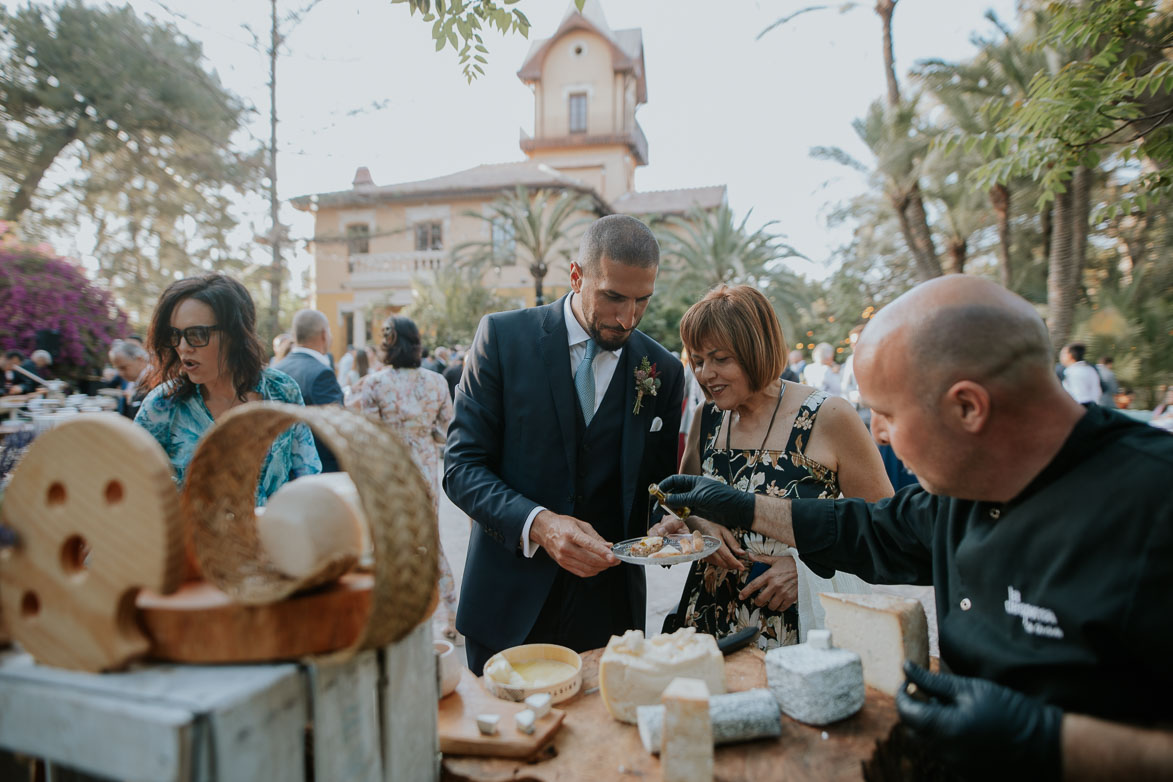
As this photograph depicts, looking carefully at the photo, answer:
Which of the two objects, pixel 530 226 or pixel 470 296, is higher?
pixel 530 226

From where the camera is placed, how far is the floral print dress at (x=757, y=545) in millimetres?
2350

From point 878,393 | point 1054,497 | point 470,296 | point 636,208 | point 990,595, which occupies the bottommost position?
point 990,595

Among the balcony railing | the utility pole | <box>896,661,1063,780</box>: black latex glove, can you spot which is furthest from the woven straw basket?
the balcony railing

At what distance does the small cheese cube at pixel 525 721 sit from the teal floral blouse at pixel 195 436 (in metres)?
1.57

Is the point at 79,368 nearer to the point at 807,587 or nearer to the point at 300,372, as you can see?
the point at 300,372

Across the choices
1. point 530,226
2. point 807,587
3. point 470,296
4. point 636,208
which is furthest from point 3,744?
point 636,208

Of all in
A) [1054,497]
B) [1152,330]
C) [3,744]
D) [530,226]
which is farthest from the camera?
[530,226]

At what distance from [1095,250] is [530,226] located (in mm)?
16087

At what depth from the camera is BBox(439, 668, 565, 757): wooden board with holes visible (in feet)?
4.08

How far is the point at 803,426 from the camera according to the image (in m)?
2.49

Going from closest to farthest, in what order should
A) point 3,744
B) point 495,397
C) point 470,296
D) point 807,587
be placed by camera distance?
point 3,744 < point 807,587 < point 495,397 < point 470,296

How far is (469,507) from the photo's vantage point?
90.3 inches

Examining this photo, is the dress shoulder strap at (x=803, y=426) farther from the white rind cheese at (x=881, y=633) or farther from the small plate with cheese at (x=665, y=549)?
the white rind cheese at (x=881, y=633)

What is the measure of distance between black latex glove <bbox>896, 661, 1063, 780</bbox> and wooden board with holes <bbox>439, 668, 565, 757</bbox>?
655 millimetres
